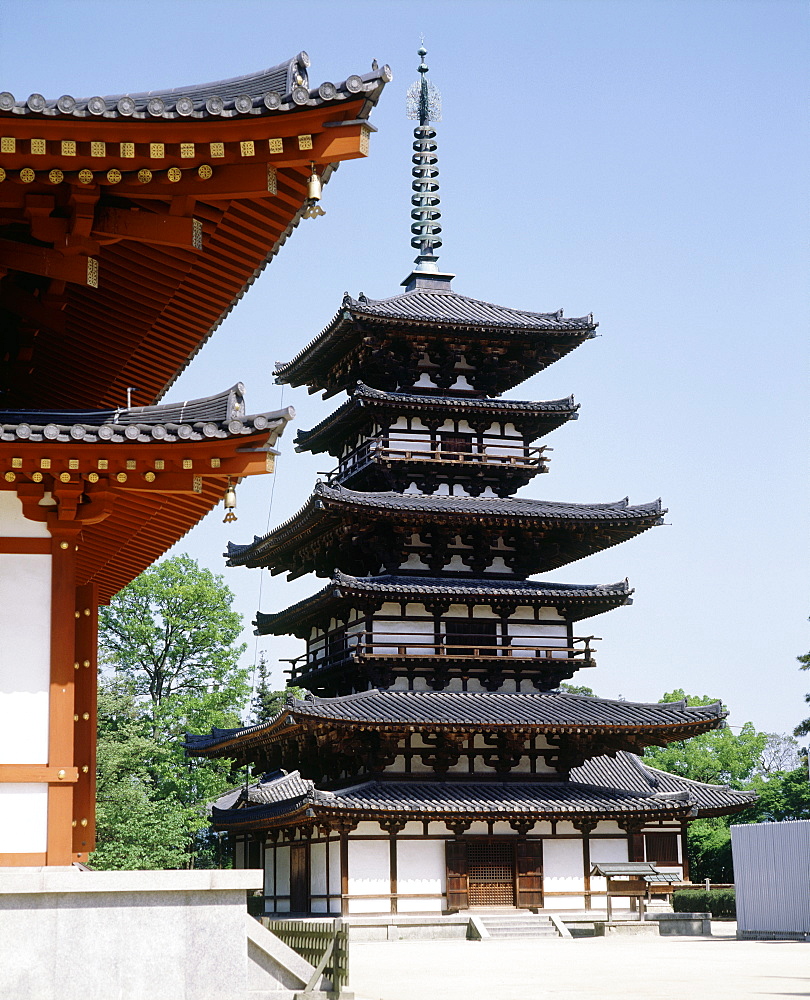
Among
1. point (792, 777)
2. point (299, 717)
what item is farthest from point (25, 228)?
point (792, 777)

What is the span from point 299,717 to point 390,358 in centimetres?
1203

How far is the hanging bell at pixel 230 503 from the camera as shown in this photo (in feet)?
40.9

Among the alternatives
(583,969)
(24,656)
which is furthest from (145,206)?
(583,969)

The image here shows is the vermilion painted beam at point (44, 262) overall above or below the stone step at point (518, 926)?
above

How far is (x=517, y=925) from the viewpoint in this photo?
3578 cm

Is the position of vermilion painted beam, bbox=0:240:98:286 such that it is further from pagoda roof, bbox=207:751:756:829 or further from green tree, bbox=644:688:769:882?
green tree, bbox=644:688:769:882

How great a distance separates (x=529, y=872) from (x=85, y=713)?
24.0m

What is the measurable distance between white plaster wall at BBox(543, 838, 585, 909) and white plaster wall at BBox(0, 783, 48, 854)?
1090 inches

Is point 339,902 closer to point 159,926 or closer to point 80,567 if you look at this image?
point 80,567

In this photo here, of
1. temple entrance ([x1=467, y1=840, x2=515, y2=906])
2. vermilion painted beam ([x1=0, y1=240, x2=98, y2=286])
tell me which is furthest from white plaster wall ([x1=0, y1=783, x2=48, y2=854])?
temple entrance ([x1=467, y1=840, x2=515, y2=906])

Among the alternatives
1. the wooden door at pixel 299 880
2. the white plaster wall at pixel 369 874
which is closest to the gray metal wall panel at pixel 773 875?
the white plaster wall at pixel 369 874

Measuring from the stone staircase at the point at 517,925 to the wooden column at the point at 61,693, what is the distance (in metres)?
25.4

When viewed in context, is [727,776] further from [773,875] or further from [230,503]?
[230,503]

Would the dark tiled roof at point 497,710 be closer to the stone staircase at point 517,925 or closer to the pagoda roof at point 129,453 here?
the stone staircase at point 517,925
